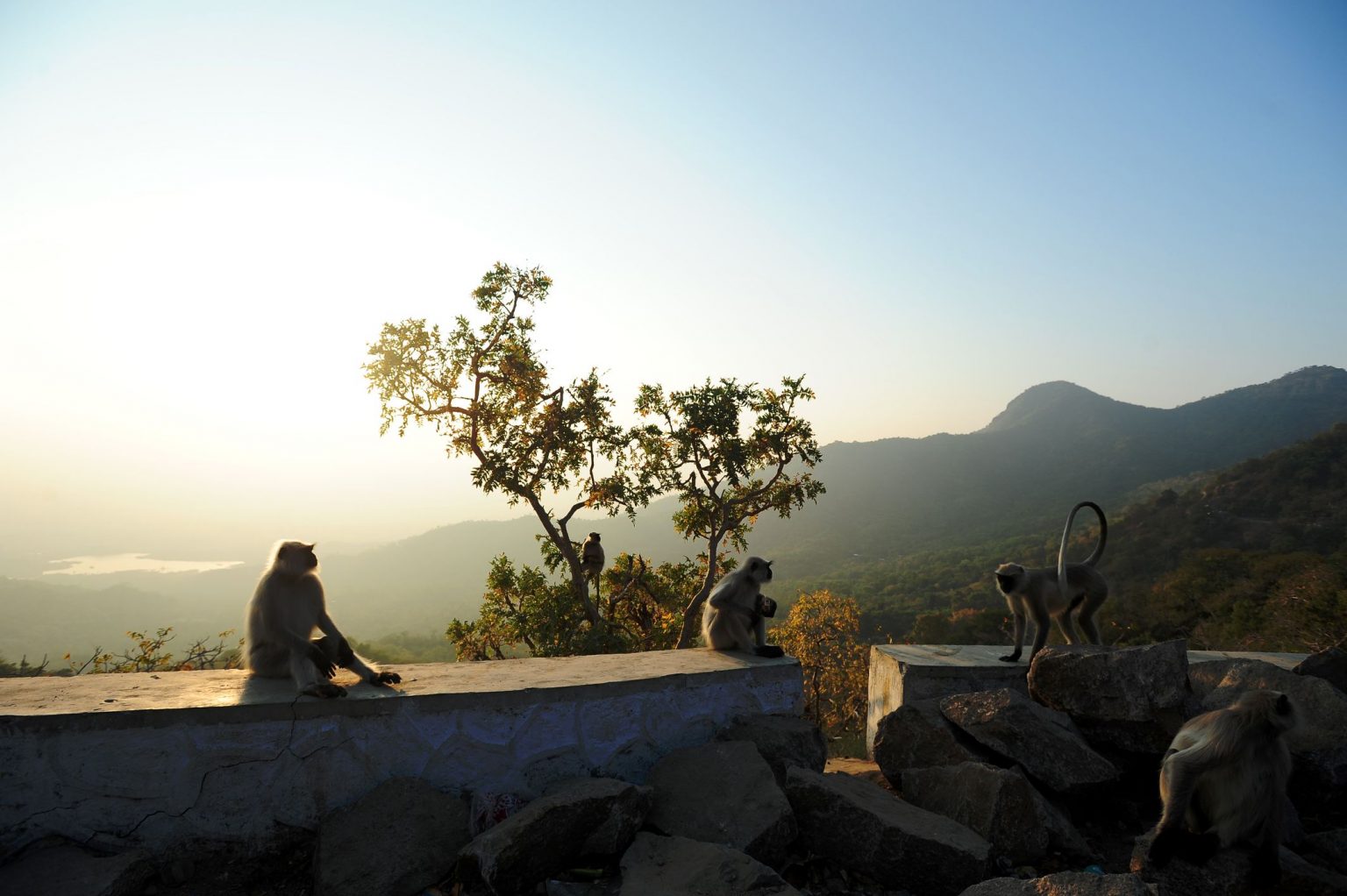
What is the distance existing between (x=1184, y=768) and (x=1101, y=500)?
67.9 metres

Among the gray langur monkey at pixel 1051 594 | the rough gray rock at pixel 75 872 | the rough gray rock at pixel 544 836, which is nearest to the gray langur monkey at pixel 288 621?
the rough gray rock at pixel 75 872

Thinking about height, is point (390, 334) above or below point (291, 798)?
above

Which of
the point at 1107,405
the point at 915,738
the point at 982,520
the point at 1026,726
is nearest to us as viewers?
the point at 1026,726

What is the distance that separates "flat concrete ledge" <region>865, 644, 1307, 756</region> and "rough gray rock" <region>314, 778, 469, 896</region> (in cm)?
425

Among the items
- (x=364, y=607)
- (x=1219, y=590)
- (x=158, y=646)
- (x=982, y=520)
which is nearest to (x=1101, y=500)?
(x=982, y=520)

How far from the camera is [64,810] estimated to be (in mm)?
4207

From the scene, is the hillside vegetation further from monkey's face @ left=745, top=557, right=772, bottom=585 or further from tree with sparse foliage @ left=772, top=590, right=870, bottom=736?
monkey's face @ left=745, top=557, right=772, bottom=585

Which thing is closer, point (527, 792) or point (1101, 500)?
point (527, 792)

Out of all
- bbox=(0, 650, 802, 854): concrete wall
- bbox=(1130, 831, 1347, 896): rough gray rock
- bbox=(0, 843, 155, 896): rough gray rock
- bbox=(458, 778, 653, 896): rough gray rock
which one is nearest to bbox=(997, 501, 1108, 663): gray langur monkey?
bbox=(1130, 831, 1347, 896): rough gray rock

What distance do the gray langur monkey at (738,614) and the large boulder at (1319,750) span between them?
3.77 metres

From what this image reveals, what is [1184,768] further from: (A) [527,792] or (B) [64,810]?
(B) [64,810]

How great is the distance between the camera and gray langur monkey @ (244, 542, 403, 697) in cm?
526

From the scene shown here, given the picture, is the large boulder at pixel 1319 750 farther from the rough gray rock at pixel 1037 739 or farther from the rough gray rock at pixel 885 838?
the rough gray rock at pixel 885 838

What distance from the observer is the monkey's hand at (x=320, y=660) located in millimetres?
4957
